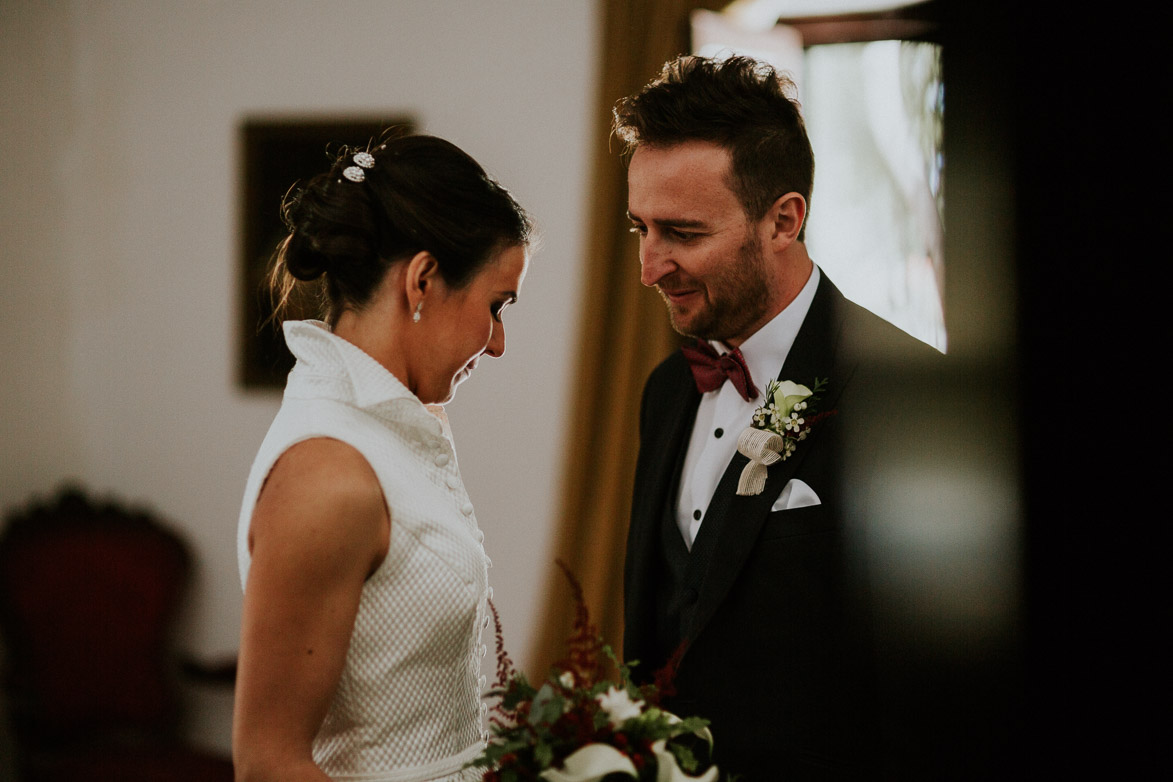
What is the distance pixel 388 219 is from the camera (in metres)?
1.24

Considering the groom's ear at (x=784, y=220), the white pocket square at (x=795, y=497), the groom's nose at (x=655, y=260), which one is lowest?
the white pocket square at (x=795, y=497)

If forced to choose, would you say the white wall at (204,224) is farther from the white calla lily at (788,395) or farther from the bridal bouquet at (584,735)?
the bridal bouquet at (584,735)

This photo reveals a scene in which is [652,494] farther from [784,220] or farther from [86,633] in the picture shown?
[86,633]

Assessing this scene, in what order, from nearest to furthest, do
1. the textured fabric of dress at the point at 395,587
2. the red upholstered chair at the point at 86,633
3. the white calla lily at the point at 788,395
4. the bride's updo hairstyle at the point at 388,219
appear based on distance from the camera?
the textured fabric of dress at the point at 395,587, the bride's updo hairstyle at the point at 388,219, the white calla lily at the point at 788,395, the red upholstered chair at the point at 86,633

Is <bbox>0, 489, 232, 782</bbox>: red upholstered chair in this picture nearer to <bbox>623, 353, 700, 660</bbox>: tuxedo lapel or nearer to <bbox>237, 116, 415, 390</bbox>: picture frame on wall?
<bbox>237, 116, 415, 390</bbox>: picture frame on wall

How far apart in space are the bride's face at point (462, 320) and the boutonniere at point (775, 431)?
1.58 feet

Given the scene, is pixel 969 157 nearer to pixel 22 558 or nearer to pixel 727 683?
pixel 727 683

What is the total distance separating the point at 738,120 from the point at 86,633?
2.76m

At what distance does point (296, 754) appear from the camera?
1028 millimetres

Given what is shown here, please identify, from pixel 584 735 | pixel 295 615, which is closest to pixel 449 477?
pixel 295 615

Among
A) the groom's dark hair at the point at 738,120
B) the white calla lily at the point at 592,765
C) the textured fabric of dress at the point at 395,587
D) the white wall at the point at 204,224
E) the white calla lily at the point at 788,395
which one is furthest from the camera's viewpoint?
the white wall at the point at 204,224

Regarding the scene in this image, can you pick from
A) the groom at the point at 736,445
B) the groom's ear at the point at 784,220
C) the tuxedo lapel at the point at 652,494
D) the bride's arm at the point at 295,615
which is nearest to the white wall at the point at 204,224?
the tuxedo lapel at the point at 652,494

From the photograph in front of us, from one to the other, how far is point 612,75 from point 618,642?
1.90 meters

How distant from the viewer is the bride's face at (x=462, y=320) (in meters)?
1.29
